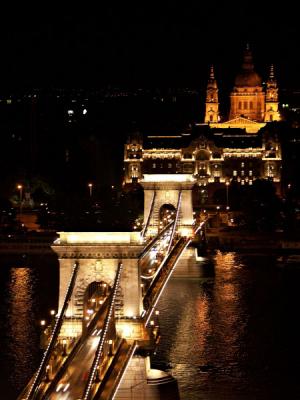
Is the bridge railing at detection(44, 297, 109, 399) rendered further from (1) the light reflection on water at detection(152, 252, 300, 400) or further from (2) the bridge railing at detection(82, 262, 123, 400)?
(1) the light reflection on water at detection(152, 252, 300, 400)

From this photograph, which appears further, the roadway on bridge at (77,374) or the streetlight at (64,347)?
the streetlight at (64,347)

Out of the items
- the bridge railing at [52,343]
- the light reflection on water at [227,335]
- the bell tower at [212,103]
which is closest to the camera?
the bridge railing at [52,343]

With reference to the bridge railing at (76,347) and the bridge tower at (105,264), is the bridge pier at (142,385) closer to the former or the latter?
the bridge railing at (76,347)

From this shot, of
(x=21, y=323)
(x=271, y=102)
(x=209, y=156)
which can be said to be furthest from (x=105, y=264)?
(x=271, y=102)

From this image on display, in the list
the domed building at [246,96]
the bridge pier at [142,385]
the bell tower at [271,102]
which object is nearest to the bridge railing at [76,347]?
the bridge pier at [142,385]

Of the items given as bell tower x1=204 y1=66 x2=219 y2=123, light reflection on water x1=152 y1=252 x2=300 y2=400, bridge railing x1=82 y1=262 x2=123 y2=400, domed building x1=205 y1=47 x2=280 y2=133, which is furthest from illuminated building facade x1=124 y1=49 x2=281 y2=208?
bridge railing x1=82 y1=262 x2=123 y2=400
